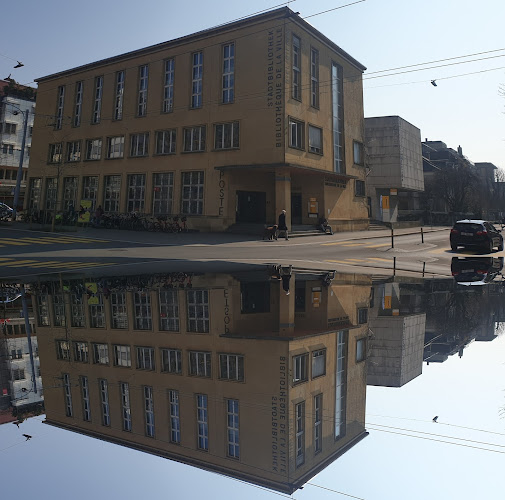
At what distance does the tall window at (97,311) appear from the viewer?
852cm

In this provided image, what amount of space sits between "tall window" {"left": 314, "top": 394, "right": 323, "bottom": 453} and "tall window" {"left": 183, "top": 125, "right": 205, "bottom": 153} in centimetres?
3829

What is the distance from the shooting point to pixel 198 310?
9789 mm

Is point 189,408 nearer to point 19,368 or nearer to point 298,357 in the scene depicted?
point 298,357

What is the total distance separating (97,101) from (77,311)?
45284 millimetres

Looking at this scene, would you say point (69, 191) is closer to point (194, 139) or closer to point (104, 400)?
point (194, 139)

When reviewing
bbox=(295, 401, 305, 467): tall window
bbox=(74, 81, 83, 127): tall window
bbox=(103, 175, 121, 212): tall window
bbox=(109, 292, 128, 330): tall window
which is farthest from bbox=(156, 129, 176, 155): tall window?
bbox=(295, 401, 305, 467): tall window

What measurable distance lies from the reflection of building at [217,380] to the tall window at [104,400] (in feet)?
0.04

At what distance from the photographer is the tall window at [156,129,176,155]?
43.5 meters

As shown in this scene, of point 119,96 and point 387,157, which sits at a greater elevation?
point 119,96

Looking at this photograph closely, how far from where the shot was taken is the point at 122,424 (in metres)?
4.49

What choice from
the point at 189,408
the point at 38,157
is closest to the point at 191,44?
the point at 38,157

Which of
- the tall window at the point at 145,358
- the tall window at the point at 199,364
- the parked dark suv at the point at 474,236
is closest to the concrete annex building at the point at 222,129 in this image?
the parked dark suv at the point at 474,236

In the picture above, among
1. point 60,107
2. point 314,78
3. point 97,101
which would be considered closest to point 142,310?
point 314,78

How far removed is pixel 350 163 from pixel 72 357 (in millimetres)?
44703
